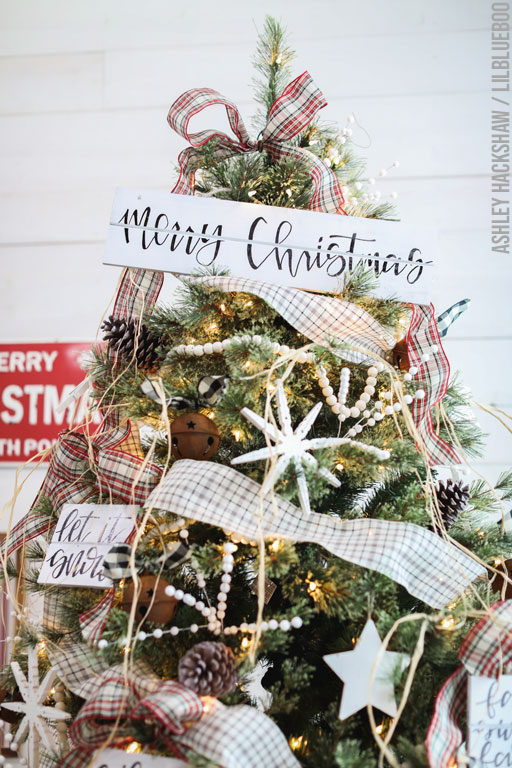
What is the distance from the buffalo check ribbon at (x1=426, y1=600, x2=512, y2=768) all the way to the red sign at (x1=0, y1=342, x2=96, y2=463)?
0.92 m

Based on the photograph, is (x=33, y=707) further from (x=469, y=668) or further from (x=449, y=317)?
(x=449, y=317)

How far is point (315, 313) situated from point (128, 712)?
374 millimetres

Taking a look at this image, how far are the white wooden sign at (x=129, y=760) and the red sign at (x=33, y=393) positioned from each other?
0.83 metres

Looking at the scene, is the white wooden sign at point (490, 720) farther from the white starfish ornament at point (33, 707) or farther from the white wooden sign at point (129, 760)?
the white starfish ornament at point (33, 707)

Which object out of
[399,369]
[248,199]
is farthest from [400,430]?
[248,199]

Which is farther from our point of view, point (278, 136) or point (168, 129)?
point (168, 129)

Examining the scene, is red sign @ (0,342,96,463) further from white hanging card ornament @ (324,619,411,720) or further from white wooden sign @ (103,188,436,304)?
white hanging card ornament @ (324,619,411,720)

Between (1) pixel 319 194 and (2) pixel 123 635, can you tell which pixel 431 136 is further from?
(2) pixel 123 635

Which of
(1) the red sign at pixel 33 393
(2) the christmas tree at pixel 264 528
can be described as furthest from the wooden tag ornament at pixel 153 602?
(1) the red sign at pixel 33 393

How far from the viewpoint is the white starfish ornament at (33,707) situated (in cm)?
58

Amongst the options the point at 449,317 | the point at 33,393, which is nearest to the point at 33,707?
the point at 449,317

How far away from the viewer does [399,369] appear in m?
0.63

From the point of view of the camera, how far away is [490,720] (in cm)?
48

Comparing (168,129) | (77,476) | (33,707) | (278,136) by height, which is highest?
(168,129)
